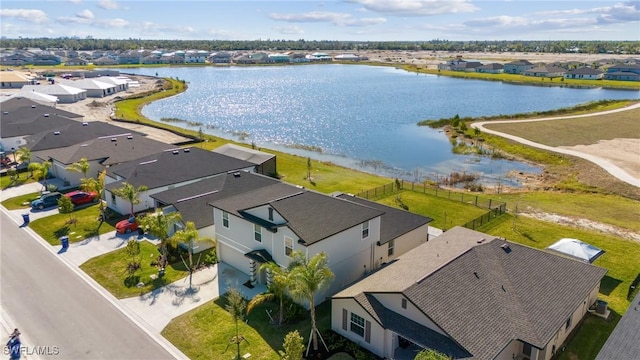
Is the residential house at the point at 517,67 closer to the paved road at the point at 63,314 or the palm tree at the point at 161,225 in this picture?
the palm tree at the point at 161,225

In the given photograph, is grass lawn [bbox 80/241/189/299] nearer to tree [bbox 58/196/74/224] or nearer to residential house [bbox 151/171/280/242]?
residential house [bbox 151/171/280/242]

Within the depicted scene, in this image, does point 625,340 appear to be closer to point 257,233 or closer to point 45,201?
point 257,233

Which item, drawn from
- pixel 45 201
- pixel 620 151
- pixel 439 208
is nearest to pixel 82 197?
pixel 45 201

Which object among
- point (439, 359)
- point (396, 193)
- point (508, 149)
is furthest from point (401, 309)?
point (508, 149)

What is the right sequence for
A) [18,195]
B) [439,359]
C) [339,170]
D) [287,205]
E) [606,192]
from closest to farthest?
[439,359], [287,205], [18,195], [606,192], [339,170]

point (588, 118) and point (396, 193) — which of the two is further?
point (588, 118)

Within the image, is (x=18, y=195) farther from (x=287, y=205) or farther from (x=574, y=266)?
(x=574, y=266)

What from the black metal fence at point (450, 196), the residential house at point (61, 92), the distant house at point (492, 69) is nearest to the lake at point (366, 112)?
the black metal fence at point (450, 196)

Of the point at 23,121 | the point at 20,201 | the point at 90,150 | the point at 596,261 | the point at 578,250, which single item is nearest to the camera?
the point at 578,250
